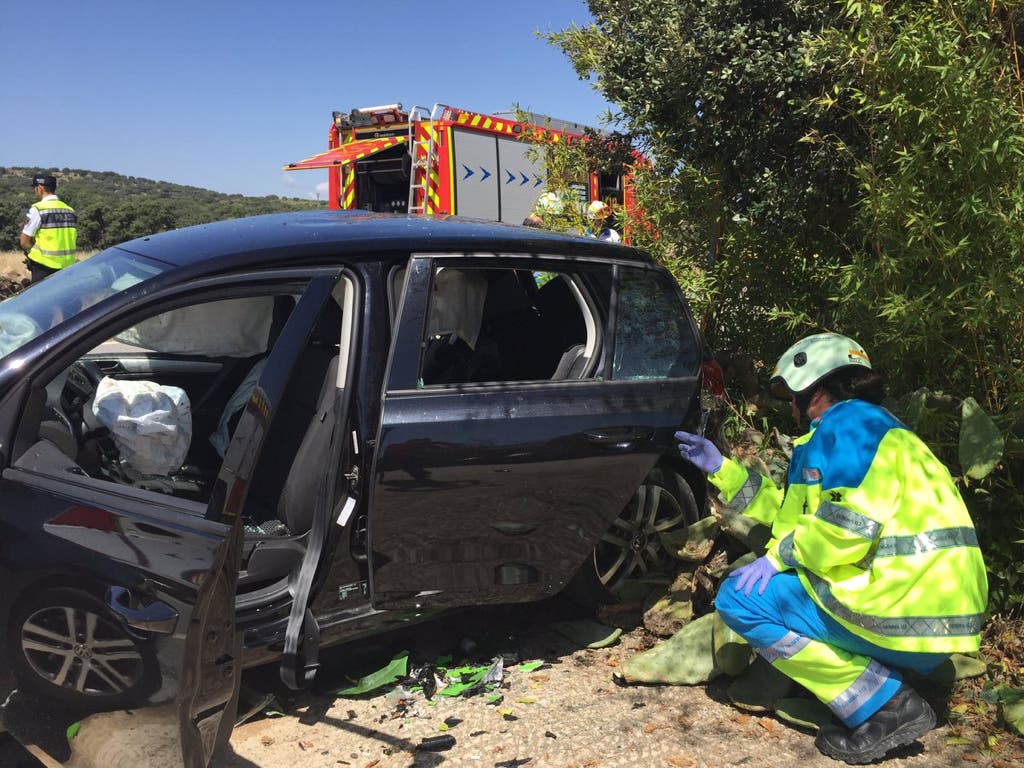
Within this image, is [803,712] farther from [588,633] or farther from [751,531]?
[588,633]

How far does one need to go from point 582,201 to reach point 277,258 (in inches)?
148

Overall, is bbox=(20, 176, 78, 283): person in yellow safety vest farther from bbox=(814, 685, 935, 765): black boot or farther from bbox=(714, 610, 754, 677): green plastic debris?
bbox=(814, 685, 935, 765): black boot

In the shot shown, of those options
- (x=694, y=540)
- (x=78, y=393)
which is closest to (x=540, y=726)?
(x=694, y=540)

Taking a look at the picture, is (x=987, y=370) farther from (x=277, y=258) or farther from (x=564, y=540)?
(x=277, y=258)

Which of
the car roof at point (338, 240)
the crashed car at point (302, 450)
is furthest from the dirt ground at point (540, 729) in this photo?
the car roof at point (338, 240)

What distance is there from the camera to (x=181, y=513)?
2.34 metres

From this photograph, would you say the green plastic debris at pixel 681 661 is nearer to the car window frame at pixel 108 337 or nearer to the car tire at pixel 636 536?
the car tire at pixel 636 536

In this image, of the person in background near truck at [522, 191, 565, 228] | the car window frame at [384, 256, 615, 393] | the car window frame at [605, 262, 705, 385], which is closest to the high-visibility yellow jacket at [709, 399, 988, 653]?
the car window frame at [605, 262, 705, 385]

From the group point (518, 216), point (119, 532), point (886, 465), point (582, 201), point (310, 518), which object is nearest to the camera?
point (119, 532)

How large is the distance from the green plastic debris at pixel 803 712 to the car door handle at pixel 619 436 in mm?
1100

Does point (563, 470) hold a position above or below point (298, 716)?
above

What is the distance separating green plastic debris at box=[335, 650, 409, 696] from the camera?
3.20 metres

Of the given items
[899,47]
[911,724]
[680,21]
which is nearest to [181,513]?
[911,724]

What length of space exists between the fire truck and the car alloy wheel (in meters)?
9.57
